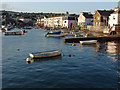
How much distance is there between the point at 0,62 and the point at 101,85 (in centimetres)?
2262

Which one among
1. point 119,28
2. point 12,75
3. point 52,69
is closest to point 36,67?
point 52,69

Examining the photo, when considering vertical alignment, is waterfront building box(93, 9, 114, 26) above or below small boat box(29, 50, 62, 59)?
above

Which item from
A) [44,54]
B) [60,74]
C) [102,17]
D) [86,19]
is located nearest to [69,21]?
[86,19]

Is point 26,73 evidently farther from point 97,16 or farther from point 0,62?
point 97,16

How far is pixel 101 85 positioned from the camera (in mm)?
20406

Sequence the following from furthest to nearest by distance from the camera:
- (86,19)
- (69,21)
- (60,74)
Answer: (69,21) → (86,19) → (60,74)

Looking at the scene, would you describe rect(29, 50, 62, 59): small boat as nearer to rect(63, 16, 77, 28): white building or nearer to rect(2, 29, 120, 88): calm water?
rect(2, 29, 120, 88): calm water

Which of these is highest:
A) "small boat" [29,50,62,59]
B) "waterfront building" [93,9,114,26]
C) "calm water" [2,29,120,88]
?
"waterfront building" [93,9,114,26]

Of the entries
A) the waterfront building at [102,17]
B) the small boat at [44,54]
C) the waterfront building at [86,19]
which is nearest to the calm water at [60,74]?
the small boat at [44,54]

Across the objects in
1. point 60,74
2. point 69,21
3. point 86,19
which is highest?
point 69,21

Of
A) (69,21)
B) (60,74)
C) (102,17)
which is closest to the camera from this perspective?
(60,74)

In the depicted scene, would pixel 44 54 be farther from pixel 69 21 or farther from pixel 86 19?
pixel 69 21

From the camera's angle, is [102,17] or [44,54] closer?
[44,54]

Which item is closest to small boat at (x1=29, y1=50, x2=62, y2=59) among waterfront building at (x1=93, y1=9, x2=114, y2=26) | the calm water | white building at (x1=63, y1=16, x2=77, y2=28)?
A: the calm water
